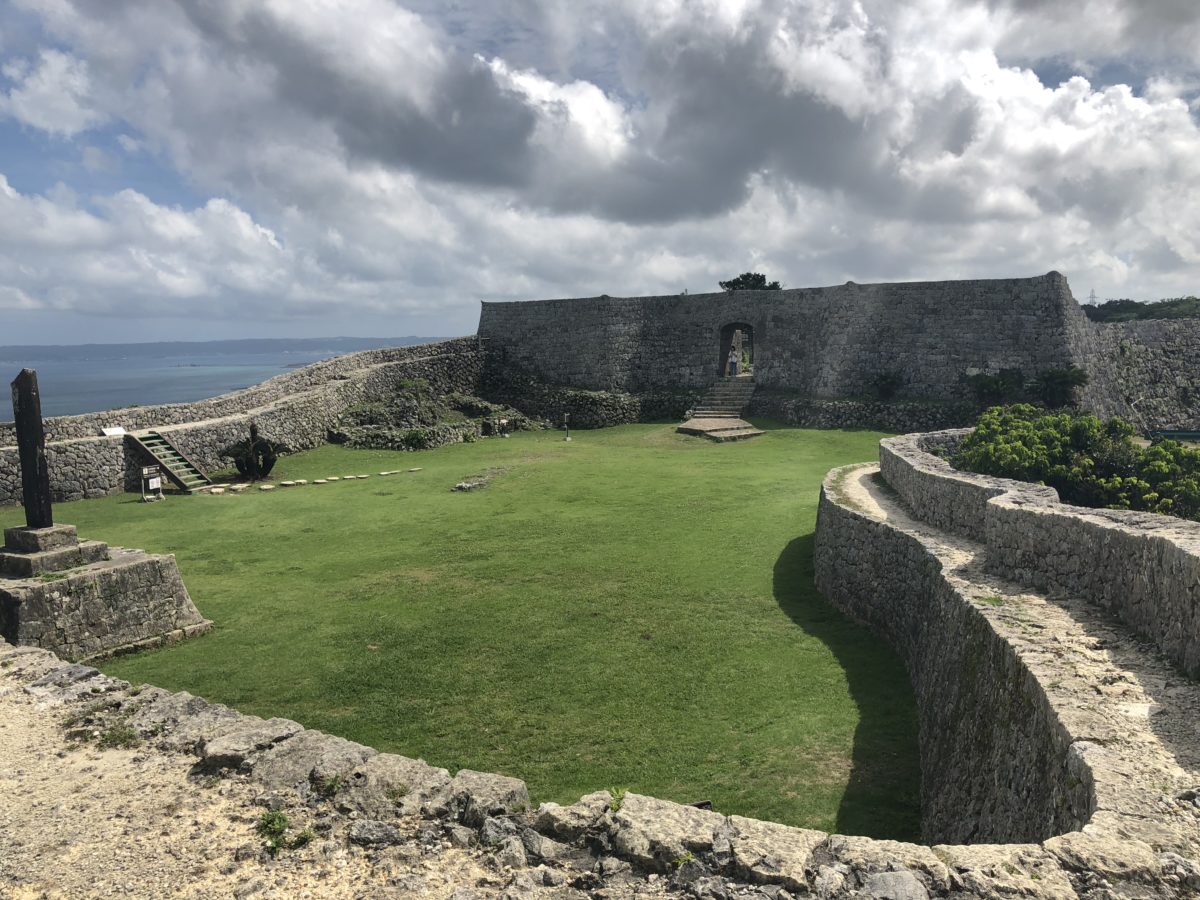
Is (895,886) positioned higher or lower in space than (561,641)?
higher

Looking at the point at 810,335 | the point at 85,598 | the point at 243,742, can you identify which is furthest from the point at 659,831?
the point at 810,335

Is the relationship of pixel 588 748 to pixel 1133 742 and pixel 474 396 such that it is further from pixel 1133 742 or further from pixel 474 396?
pixel 474 396

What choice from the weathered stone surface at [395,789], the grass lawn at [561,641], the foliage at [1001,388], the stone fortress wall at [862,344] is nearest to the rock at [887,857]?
the weathered stone surface at [395,789]

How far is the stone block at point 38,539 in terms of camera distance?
1037 centimetres

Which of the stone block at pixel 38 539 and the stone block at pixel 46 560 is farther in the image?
the stone block at pixel 38 539

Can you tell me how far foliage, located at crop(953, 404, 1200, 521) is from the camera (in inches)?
522

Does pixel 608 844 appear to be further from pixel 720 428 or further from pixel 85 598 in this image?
pixel 720 428

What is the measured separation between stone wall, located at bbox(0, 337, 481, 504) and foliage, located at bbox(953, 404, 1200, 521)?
18883 mm

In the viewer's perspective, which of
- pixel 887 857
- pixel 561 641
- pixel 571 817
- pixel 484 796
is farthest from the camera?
pixel 561 641

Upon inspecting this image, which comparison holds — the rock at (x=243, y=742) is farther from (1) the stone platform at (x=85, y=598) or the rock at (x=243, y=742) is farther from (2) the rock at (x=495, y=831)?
(1) the stone platform at (x=85, y=598)

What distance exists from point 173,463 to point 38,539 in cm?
1053

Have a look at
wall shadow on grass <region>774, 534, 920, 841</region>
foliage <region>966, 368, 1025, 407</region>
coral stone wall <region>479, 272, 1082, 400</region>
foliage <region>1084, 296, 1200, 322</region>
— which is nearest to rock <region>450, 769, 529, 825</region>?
wall shadow on grass <region>774, 534, 920, 841</region>

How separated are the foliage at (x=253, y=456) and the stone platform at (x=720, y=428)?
13.7 metres

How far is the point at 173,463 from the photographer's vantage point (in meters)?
20.2
